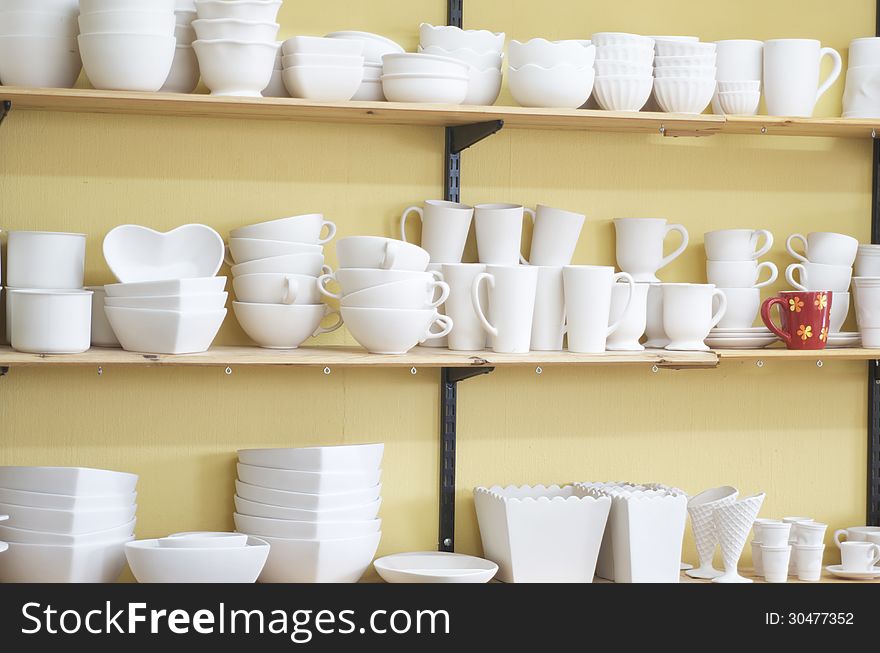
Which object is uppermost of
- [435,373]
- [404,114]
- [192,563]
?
[404,114]

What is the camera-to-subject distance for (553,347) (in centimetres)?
223

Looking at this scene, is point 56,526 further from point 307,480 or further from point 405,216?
point 405,216

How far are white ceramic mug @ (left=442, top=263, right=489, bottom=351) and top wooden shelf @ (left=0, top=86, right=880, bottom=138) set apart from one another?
29cm

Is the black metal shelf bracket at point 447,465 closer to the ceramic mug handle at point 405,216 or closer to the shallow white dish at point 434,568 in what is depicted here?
the shallow white dish at point 434,568

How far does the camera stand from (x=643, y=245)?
2.37 metres

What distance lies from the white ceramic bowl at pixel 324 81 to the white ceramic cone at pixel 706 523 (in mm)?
1099

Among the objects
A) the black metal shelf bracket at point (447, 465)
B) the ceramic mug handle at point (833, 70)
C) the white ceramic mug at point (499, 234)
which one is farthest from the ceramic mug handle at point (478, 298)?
the ceramic mug handle at point (833, 70)

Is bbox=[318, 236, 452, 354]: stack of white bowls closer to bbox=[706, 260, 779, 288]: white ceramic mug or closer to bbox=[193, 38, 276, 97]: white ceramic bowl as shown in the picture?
bbox=[193, 38, 276, 97]: white ceramic bowl

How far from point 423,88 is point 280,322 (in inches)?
20.4

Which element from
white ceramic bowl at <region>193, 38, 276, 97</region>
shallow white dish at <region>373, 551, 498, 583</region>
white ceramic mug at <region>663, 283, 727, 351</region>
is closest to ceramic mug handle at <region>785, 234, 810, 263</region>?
white ceramic mug at <region>663, 283, 727, 351</region>

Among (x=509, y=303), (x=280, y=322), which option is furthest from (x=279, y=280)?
(x=509, y=303)
